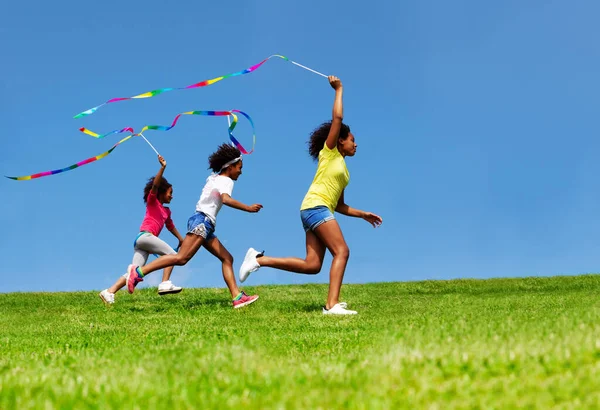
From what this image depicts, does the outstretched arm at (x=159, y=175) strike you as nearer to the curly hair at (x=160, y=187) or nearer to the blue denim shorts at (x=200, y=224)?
the curly hair at (x=160, y=187)

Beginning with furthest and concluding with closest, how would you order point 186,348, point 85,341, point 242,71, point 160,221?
1. point 160,221
2. point 242,71
3. point 85,341
4. point 186,348

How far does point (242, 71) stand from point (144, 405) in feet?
26.6

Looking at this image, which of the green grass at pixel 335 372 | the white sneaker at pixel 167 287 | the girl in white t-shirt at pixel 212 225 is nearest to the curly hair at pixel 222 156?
the girl in white t-shirt at pixel 212 225

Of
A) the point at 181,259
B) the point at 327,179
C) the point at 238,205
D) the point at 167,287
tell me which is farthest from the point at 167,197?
the point at 327,179

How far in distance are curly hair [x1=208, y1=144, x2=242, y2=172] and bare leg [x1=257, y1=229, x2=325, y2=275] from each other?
2540 mm

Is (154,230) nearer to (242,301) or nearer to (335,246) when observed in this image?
(242,301)

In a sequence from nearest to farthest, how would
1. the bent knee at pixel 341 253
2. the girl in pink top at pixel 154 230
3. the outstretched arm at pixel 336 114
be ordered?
the outstretched arm at pixel 336 114
the bent knee at pixel 341 253
the girl in pink top at pixel 154 230

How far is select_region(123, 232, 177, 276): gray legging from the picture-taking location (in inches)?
514

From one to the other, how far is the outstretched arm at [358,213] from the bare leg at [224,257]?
2.55 m

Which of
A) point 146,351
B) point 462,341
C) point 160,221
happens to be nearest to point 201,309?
point 160,221

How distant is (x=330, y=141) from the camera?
372 inches

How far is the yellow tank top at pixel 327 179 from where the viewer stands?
9.58 meters

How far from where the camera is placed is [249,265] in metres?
10.0

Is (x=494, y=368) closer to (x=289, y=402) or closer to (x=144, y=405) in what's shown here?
(x=289, y=402)
